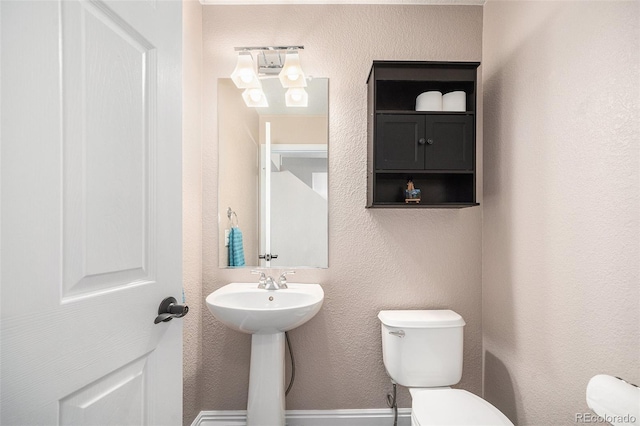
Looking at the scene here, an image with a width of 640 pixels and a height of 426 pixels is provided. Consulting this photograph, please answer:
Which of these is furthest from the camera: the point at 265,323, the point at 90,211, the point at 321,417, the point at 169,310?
the point at 321,417

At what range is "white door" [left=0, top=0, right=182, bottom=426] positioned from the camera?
0.56 meters

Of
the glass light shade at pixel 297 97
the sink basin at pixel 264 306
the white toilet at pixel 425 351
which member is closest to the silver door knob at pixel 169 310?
the sink basin at pixel 264 306

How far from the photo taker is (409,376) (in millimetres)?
1651

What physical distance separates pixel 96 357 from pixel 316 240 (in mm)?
1326

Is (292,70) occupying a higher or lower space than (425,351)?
higher

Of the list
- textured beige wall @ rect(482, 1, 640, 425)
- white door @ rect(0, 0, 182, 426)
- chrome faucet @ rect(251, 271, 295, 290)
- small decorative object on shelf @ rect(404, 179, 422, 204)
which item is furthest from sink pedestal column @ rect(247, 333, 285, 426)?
textured beige wall @ rect(482, 1, 640, 425)

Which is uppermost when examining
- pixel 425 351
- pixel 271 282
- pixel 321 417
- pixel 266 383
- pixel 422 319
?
pixel 271 282

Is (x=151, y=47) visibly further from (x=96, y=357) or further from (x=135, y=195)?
(x=96, y=357)

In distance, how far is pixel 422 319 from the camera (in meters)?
1.69

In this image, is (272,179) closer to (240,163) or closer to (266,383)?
(240,163)

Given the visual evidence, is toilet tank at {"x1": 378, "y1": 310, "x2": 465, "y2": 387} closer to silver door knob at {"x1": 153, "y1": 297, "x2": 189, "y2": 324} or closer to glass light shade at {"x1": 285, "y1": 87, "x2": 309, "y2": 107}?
silver door knob at {"x1": 153, "y1": 297, "x2": 189, "y2": 324}

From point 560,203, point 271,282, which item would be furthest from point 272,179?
point 560,203

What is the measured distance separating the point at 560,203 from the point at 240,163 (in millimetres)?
1580

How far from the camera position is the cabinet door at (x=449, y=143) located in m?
1.69
